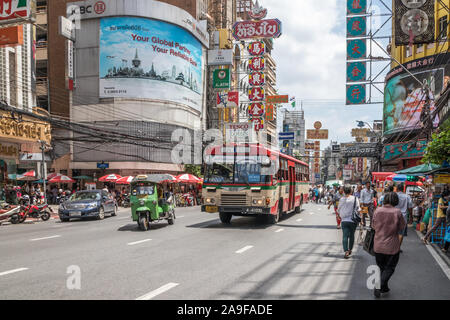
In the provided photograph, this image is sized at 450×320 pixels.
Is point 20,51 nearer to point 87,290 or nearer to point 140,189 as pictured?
point 140,189

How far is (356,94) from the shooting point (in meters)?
21.9

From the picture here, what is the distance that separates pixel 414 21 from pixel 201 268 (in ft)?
53.2

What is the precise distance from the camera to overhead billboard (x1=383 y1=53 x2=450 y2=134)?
35.1 m

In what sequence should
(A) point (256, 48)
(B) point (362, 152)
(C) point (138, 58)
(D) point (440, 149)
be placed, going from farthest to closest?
(B) point (362, 152), (A) point (256, 48), (C) point (138, 58), (D) point (440, 149)

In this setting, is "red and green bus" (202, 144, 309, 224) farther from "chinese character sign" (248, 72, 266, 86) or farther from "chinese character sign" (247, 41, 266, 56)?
"chinese character sign" (247, 41, 266, 56)

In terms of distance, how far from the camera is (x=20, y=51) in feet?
86.9

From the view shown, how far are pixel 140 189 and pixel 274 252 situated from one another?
6854mm

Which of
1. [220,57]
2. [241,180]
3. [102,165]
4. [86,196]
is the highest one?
[220,57]

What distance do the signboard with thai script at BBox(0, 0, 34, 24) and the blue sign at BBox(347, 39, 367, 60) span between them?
16112 mm

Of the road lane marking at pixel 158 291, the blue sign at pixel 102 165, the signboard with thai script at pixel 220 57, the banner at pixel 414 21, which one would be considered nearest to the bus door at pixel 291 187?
the banner at pixel 414 21

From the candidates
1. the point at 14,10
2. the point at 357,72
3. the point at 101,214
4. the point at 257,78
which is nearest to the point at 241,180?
the point at 101,214

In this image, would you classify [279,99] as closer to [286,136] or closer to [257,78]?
[257,78]

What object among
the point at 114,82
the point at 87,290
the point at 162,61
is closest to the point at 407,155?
the point at 162,61

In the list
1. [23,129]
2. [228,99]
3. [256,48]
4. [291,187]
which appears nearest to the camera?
[291,187]
